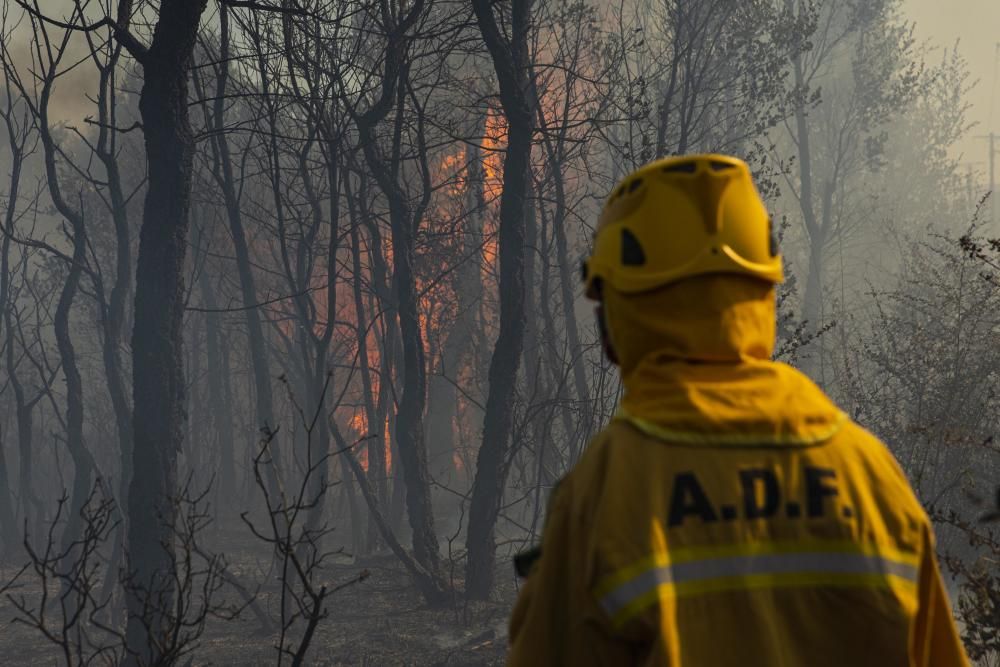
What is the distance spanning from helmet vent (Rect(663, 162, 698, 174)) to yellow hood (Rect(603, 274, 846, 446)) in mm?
212

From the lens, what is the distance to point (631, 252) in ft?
5.76

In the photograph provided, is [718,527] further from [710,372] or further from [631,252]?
[631,252]

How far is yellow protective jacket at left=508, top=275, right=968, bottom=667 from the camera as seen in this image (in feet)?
5.13

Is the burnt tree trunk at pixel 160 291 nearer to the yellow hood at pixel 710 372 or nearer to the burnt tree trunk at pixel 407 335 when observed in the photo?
the burnt tree trunk at pixel 407 335

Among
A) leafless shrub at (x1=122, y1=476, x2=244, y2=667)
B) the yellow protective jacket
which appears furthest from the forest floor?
the yellow protective jacket

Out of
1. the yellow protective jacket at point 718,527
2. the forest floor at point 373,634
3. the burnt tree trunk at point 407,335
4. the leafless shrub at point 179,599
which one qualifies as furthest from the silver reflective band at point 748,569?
the burnt tree trunk at point 407,335

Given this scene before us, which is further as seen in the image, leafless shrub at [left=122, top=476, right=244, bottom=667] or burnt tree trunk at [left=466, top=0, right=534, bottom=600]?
burnt tree trunk at [left=466, top=0, right=534, bottom=600]

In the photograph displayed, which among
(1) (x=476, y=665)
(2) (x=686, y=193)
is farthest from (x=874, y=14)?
(2) (x=686, y=193)

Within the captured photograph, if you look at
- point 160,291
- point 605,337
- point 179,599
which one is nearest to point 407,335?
point 160,291

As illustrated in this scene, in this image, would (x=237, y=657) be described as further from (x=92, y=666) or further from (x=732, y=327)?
(x=732, y=327)

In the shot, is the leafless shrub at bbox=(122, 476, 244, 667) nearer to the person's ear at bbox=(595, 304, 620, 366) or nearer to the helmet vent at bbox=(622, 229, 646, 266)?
the person's ear at bbox=(595, 304, 620, 366)

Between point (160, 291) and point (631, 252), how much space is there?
22.6 feet

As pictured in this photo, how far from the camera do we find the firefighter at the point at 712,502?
1569 mm

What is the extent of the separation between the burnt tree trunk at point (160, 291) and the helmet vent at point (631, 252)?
6.78m
